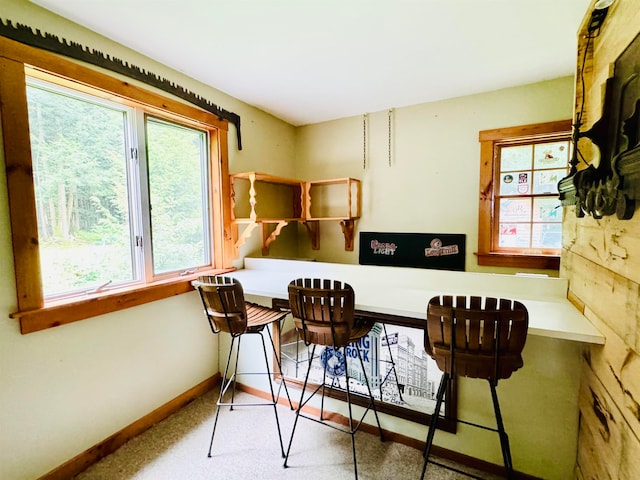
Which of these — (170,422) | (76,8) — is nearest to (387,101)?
(76,8)

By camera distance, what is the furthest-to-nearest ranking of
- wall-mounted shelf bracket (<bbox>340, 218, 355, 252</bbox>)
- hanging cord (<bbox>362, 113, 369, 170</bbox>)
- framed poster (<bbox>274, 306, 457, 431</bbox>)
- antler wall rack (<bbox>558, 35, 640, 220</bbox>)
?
1. wall-mounted shelf bracket (<bbox>340, 218, 355, 252</bbox>)
2. hanging cord (<bbox>362, 113, 369, 170</bbox>)
3. framed poster (<bbox>274, 306, 457, 431</bbox>)
4. antler wall rack (<bbox>558, 35, 640, 220</bbox>)

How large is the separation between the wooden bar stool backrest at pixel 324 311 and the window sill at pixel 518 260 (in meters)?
1.80

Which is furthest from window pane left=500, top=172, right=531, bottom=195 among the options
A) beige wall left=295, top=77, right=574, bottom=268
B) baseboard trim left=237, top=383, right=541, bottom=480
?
baseboard trim left=237, top=383, right=541, bottom=480

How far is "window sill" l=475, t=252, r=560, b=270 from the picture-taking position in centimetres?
245

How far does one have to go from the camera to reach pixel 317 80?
2350 millimetres

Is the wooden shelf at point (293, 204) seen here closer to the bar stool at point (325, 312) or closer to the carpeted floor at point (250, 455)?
the bar stool at point (325, 312)

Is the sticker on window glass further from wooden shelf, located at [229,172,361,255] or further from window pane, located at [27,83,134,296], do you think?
window pane, located at [27,83,134,296]

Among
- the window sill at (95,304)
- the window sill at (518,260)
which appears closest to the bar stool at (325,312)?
the window sill at (95,304)

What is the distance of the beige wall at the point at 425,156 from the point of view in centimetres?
252

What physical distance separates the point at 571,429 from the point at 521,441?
0.78ft

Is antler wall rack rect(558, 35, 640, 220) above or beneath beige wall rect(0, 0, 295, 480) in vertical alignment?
above

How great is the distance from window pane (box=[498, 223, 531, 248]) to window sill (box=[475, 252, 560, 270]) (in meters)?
0.13

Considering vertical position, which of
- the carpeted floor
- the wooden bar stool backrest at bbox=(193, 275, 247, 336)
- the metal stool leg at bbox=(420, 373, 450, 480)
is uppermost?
the wooden bar stool backrest at bbox=(193, 275, 247, 336)

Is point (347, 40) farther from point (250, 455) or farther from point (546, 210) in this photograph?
point (250, 455)
